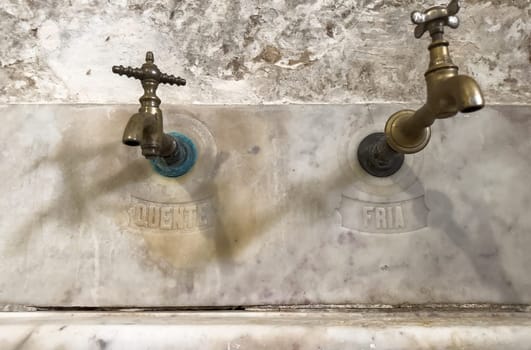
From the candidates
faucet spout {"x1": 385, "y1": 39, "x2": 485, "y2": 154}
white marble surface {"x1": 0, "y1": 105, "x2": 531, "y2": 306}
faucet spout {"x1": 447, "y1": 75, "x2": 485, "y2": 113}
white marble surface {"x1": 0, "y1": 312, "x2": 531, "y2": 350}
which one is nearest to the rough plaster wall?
white marble surface {"x1": 0, "y1": 105, "x2": 531, "y2": 306}

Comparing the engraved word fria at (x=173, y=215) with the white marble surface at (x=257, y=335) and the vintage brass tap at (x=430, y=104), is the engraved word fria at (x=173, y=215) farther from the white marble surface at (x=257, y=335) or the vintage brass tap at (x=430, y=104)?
the vintage brass tap at (x=430, y=104)

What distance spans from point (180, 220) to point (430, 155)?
459mm

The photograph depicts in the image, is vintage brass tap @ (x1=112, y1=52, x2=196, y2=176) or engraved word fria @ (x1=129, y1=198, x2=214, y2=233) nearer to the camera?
vintage brass tap @ (x1=112, y1=52, x2=196, y2=176)

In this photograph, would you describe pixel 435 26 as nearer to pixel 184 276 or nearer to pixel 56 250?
pixel 184 276

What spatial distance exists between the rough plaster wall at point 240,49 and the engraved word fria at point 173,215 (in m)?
0.20

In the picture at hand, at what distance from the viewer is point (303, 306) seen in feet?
2.29

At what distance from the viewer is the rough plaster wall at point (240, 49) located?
2.58 ft

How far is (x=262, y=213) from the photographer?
73 centimetres

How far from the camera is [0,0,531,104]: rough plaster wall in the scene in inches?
30.9

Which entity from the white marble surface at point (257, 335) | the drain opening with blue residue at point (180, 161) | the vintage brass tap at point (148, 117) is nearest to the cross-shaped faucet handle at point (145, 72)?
the vintage brass tap at point (148, 117)

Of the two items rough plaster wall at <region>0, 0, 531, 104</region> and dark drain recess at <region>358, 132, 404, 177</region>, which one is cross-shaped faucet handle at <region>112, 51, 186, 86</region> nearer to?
rough plaster wall at <region>0, 0, 531, 104</region>

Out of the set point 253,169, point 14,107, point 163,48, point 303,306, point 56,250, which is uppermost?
point 163,48

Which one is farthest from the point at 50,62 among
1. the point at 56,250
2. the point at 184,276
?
the point at 184,276

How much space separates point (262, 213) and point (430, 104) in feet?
Answer: 1.06
